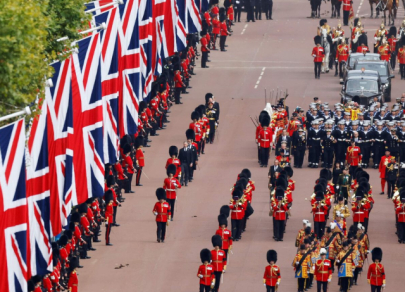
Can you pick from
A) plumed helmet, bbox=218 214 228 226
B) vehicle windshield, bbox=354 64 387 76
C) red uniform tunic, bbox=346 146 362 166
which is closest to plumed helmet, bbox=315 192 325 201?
plumed helmet, bbox=218 214 228 226

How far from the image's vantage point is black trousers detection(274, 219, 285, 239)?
102 feet

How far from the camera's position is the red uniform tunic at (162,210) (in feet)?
99.9

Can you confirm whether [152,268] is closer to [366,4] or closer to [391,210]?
[391,210]

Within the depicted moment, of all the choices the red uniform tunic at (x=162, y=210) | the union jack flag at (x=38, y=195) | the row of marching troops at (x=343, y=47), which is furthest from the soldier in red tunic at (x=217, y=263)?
the row of marching troops at (x=343, y=47)

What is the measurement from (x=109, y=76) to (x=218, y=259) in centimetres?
473

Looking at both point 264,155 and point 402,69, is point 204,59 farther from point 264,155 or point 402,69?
point 264,155

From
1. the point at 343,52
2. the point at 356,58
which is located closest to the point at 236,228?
the point at 356,58

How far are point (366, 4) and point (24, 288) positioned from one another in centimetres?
4828

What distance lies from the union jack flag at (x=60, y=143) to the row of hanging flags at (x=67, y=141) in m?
0.02

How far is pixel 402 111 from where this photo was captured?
4062cm

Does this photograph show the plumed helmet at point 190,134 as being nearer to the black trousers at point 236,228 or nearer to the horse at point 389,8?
the black trousers at point 236,228

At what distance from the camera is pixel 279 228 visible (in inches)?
1225

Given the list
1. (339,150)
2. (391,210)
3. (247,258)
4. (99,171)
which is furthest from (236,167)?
(99,171)

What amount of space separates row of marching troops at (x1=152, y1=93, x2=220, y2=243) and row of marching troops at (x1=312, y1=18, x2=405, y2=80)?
28.8 feet
